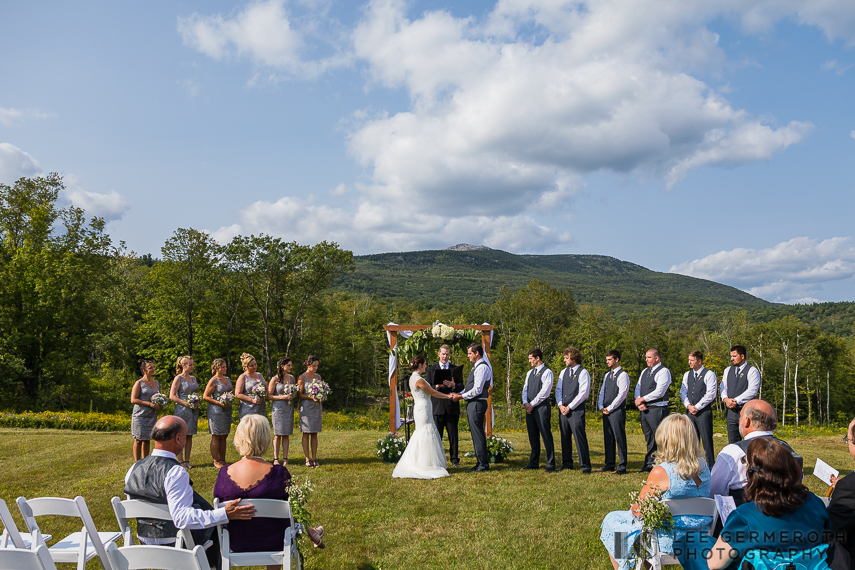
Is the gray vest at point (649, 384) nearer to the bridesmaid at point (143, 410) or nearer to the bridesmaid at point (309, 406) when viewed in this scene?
the bridesmaid at point (309, 406)

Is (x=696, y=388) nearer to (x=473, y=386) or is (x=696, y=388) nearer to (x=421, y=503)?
(x=473, y=386)

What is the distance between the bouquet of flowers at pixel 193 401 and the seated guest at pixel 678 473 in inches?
273

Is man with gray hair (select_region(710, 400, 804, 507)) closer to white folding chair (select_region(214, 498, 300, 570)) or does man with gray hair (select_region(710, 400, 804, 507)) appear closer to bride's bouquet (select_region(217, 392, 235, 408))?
white folding chair (select_region(214, 498, 300, 570))

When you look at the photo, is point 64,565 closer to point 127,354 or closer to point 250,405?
point 250,405

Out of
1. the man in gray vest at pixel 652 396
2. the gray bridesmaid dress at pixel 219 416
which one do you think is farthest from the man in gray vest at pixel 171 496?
the man in gray vest at pixel 652 396

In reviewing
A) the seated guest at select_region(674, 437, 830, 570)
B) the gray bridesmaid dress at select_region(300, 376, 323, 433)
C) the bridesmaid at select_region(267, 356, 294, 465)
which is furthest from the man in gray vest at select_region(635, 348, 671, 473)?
the seated guest at select_region(674, 437, 830, 570)

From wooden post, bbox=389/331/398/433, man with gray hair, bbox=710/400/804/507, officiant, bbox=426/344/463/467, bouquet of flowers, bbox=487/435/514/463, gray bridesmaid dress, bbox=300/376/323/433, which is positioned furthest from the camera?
wooden post, bbox=389/331/398/433

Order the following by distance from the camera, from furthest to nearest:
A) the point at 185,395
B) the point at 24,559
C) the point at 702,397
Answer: the point at 702,397 → the point at 185,395 → the point at 24,559

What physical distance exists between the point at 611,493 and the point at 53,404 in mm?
26658

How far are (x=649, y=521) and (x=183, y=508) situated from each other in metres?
3.01

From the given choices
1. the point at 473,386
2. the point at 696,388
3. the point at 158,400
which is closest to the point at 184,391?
the point at 158,400

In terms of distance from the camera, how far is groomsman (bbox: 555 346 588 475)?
8.83 m

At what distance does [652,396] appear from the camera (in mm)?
8992

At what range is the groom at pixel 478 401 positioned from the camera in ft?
29.6
